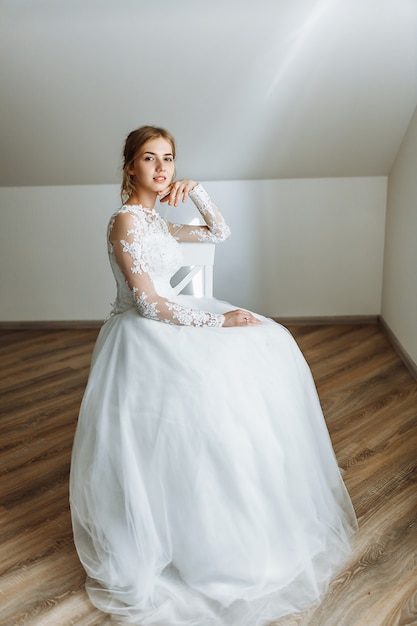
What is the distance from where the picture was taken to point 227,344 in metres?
1.83

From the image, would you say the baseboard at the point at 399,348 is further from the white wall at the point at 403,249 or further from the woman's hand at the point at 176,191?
the woman's hand at the point at 176,191

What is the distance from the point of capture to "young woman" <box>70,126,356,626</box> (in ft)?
5.62

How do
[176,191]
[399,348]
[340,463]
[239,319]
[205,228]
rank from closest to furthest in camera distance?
[239,319], [176,191], [205,228], [340,463], [399,348]

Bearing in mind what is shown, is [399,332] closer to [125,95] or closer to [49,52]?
[125,95]

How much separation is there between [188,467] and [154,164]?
930 mm

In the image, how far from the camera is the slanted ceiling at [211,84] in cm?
285

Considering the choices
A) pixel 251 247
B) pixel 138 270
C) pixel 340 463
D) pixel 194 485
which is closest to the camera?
pixel 194 485

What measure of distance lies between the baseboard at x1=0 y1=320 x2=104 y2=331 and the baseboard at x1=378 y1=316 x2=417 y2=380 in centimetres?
192

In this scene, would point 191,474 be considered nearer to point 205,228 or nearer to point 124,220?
point 124,220

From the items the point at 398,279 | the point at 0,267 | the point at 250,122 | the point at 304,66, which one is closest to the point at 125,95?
the point at 250,122

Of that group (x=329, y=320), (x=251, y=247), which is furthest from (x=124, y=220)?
(x=329, y=320)

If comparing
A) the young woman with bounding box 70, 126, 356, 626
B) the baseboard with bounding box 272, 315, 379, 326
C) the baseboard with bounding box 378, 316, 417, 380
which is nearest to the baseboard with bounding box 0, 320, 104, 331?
the baseboard with bounding box 272, 315, 379, 326

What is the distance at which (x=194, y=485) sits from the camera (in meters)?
1.71

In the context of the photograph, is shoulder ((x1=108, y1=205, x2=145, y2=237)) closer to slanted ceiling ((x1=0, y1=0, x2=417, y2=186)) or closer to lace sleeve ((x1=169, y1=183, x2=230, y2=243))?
lace sleeve ((x1=169, y1=183, x2=230, y2=243))
